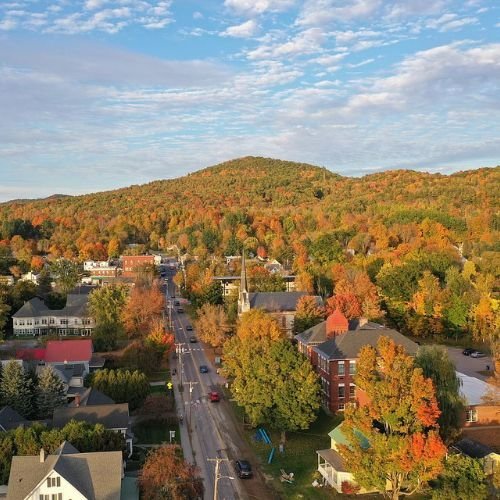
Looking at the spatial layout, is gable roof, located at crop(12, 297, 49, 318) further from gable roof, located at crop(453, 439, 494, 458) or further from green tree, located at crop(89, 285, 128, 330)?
gable roof, located at crop(453, 439, 494, 458)

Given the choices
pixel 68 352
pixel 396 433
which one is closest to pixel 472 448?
pixel 396 433

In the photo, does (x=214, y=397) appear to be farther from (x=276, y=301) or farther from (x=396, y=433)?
(x=276, y=301)

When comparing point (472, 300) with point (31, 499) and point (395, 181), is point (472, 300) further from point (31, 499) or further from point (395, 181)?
point (395, 181)

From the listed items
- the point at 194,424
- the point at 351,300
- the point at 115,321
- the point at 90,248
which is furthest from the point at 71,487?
the point at 90,248

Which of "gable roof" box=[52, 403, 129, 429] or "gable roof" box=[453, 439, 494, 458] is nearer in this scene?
"gable roof" box=[453, 439, 494, 458]

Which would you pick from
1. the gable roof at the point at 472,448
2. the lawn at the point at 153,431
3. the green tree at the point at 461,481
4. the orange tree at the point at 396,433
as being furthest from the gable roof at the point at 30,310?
the green tree at the point at 461,481

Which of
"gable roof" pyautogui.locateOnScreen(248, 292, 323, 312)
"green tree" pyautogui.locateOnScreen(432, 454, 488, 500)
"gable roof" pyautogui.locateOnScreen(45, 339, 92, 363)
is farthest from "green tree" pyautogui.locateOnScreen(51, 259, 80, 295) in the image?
"green tree" pyautogui.locateOnScreen(432, 454, 488, 500)
